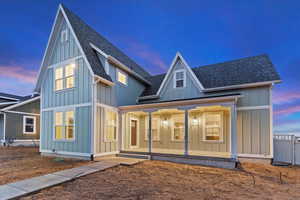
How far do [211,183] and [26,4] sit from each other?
21260 mm

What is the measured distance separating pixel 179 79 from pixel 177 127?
3.28 metres

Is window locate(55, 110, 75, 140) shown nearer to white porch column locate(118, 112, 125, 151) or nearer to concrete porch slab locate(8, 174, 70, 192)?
white porch column locate(118, 112, 125, 151)

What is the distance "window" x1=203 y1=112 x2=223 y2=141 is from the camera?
9.63 meters

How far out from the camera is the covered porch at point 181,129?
841 centimetres

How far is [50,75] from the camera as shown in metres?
10.6

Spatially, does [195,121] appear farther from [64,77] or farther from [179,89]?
[64,77]

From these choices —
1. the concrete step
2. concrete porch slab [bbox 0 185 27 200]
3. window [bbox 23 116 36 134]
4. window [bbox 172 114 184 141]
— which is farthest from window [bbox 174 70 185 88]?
window [bbox 23 116 36 134]

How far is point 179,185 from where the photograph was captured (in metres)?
4.80

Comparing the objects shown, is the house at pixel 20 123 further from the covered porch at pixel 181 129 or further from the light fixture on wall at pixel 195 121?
the light fixture on wall at pixel 195 121

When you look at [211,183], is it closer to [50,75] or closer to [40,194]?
[40,194]

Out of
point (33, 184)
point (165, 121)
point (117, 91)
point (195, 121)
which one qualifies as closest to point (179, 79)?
point (195, 121)

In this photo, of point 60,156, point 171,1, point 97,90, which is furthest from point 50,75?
point 171,1

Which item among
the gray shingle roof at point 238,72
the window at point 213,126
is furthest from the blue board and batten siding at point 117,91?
the window at point 213,126

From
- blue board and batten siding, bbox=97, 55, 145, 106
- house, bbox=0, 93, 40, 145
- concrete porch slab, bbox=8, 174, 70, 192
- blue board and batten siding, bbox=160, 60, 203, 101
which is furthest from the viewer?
house, bbox=0, 93, 40, 145
